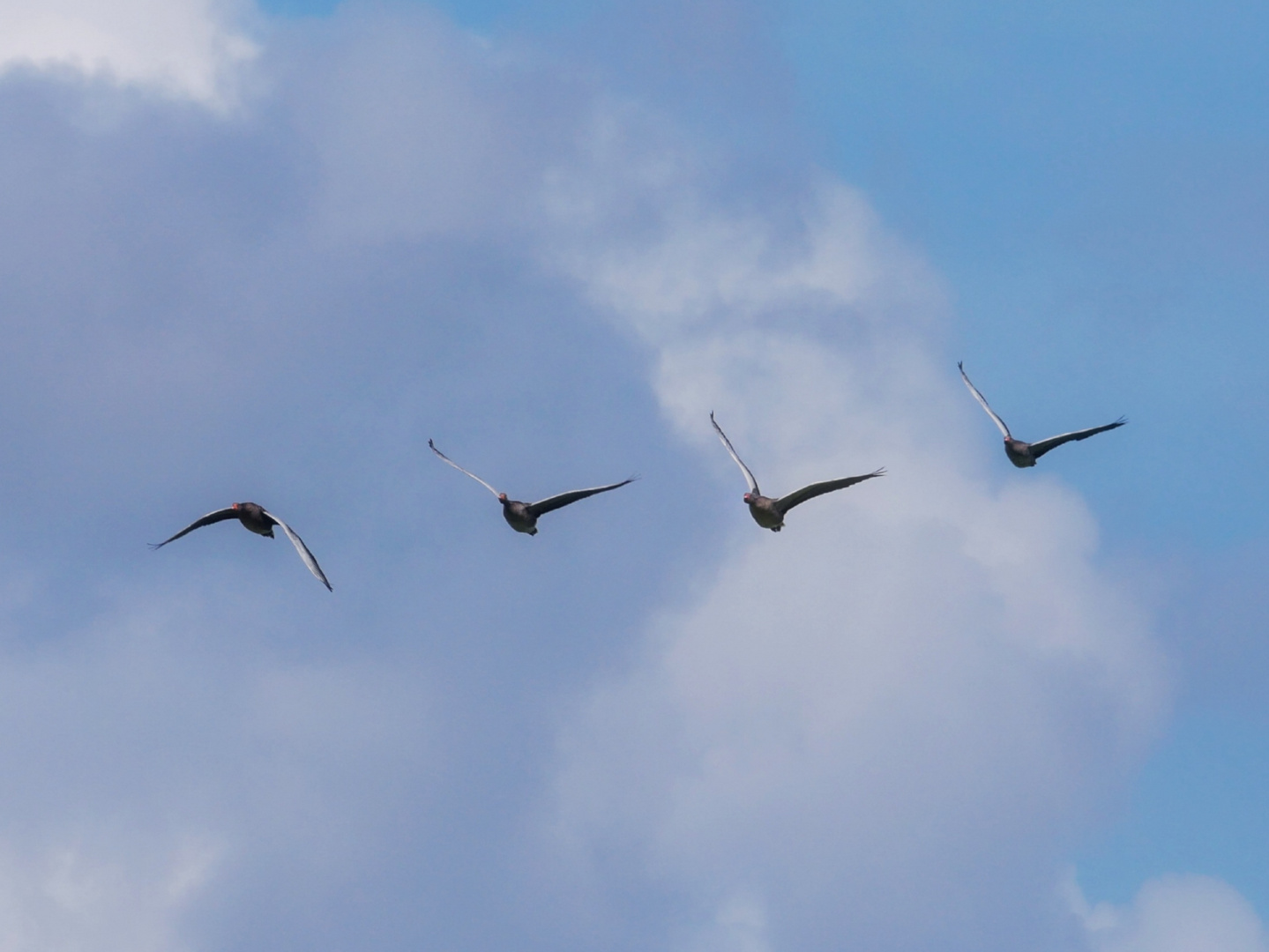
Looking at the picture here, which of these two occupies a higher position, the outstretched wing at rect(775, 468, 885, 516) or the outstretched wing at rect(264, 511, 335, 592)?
the outstretched wing at rect(775, 468, 885, 516)

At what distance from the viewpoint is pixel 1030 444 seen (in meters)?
98.5

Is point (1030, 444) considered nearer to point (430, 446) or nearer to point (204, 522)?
point (430, 446)

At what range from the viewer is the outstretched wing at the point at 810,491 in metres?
79.2

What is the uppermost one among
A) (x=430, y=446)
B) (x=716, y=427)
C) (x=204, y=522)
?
(x=716, y=427)

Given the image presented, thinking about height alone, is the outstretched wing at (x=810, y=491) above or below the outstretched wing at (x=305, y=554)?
above

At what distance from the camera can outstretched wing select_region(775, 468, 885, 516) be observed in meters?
79.2

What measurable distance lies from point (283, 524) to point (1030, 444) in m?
36.7

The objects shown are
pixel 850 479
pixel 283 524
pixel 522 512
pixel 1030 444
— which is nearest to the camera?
pixel 850 479

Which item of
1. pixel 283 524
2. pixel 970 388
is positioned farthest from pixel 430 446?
pixel 970 388

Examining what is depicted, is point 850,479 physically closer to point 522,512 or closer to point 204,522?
point 522,512

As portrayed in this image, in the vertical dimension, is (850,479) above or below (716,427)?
above

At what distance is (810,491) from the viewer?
82188 mm

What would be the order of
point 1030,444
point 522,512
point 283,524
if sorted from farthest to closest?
point 1030,444
point 522,512
point 283,524

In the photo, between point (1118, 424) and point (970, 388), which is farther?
point (970, 388)
